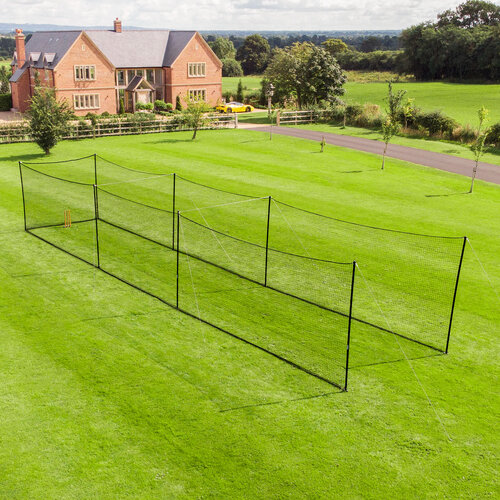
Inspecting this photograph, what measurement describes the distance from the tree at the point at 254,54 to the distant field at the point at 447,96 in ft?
159

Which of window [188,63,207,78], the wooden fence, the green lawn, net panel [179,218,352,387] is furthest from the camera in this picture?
the green lawn

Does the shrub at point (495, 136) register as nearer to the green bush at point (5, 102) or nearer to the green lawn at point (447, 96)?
the green lawn at point (447, 96)

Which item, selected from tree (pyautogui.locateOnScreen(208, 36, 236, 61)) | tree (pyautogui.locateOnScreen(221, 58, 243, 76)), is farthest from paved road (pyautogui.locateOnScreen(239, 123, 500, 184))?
tree (pyautogui.locateOnScreen(208, 36, 236, 61))

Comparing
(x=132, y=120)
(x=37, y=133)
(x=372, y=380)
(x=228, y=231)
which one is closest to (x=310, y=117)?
(x=132, y=120)

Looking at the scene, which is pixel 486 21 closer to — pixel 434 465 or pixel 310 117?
pixel 310 117

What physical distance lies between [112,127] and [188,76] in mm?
23598

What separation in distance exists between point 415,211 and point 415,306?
1212 cm

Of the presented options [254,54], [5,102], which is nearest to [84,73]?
[5,102]

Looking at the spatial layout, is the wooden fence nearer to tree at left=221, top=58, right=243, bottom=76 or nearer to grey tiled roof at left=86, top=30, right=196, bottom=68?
grey tiled roof at left=86, top=30, right=196, bottom=68

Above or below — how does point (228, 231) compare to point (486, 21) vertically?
below

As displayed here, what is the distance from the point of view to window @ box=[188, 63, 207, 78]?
A: 238 feet

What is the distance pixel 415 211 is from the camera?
2872 cm

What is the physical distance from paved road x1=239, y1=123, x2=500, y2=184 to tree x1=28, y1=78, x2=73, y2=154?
2184 centimetres

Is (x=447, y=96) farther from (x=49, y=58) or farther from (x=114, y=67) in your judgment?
(x=49, y=58)
